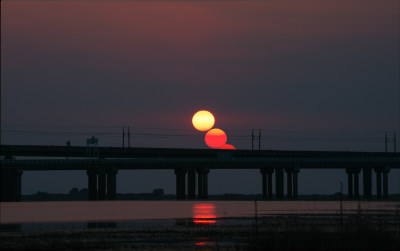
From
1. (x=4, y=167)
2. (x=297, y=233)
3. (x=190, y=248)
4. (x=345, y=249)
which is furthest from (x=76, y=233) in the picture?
(x=4, y=167)

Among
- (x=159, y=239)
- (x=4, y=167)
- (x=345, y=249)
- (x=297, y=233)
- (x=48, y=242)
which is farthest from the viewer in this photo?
(x=4, y=167)

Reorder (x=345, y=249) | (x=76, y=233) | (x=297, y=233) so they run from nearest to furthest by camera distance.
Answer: (x=345, y=249) → (x=297, y=233) → (x=76, y=233)

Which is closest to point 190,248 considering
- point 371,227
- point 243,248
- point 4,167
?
point 243,248

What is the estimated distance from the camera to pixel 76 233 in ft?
192

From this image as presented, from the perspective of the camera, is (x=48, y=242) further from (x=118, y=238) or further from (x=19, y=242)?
(x=118, y=238)

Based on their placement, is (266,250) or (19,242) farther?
(19,242)

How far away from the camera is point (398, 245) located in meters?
43.5

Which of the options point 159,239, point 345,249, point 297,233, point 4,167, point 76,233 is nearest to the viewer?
point 345,249

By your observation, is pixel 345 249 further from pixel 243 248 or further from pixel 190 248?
pixel 190 248

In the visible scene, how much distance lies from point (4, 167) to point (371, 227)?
162573 millimetres

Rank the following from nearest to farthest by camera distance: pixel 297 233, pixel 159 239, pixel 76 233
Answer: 1. pixel 297 233
2. pixel 159 239
3. pixel 76 233

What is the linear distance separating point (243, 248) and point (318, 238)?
4218mm

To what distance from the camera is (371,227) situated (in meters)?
46.4

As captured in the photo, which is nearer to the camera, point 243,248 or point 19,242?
A: point 243,248
